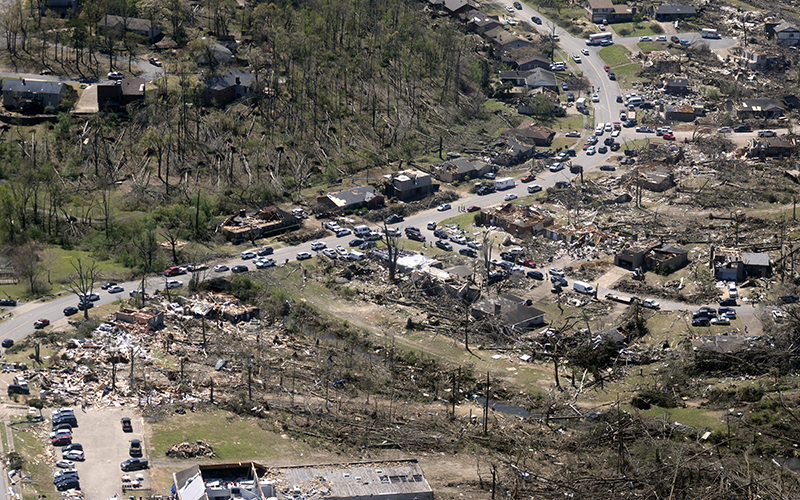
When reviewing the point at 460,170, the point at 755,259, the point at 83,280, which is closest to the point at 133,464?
the point at 83,280

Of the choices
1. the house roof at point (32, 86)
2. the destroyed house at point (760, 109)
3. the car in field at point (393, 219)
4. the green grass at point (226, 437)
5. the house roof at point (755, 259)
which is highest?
the house roof at point (32, 86)

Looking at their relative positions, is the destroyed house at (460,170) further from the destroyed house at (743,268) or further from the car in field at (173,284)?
the car in field at (173,284)

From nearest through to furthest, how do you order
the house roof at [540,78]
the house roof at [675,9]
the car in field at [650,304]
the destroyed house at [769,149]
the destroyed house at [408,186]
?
1. the car in field at [650,304]
2. the destroyed house at [408,186]
3. the destroyed house at [769,149]
4. the house roof at [540,78]
5. the house roof at [675,9]

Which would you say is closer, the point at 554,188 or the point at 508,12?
the point at 554,188

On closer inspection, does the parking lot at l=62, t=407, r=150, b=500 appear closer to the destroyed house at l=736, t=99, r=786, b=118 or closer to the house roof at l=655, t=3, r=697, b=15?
the destroyed house at l=736, t=99, r=786, b=118

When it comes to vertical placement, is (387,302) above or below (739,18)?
below

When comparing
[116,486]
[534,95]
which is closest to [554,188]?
[534,95]

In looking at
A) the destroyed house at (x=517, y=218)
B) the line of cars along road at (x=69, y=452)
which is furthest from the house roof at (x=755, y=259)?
the line of cars along road at (x=69, y=452)

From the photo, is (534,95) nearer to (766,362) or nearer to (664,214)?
(664,214)
